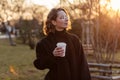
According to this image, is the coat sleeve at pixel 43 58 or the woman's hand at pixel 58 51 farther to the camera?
the coat sleeve at pixel 43 58

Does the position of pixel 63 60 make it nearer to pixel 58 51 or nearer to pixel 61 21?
pixel 58 51

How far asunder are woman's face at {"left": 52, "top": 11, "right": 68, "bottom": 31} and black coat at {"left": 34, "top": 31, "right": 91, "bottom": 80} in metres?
0.06

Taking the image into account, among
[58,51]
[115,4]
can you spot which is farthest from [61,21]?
[115,4]

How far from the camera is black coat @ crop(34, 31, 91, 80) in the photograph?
4.54 metres

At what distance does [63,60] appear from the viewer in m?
4.52

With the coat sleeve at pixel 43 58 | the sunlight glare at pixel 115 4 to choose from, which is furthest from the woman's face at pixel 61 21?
the sunlight glare at pixel 115 4

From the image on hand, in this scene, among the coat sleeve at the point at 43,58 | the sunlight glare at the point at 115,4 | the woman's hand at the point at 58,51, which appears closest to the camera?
the woman's hand at the point at 58,51

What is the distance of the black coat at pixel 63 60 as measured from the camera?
454cm

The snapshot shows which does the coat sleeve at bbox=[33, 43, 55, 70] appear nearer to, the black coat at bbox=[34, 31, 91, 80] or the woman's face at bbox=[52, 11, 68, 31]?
the black coat at bbox=[34, 31, 91, 80]

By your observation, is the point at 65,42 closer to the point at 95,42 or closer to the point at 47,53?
the point at 47,53

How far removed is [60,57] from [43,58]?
0.71ft

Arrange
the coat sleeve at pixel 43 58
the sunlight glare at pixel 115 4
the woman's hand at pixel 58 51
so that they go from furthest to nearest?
the sunlight glare at pixel 115 4 < the coat sleeve at pixel 43 58 < the woman's hand at pixel 58 51

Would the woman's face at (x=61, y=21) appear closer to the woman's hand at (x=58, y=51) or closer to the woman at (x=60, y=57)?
the woman at (x=60, y=57)

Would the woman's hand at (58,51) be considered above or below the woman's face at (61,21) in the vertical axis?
below
